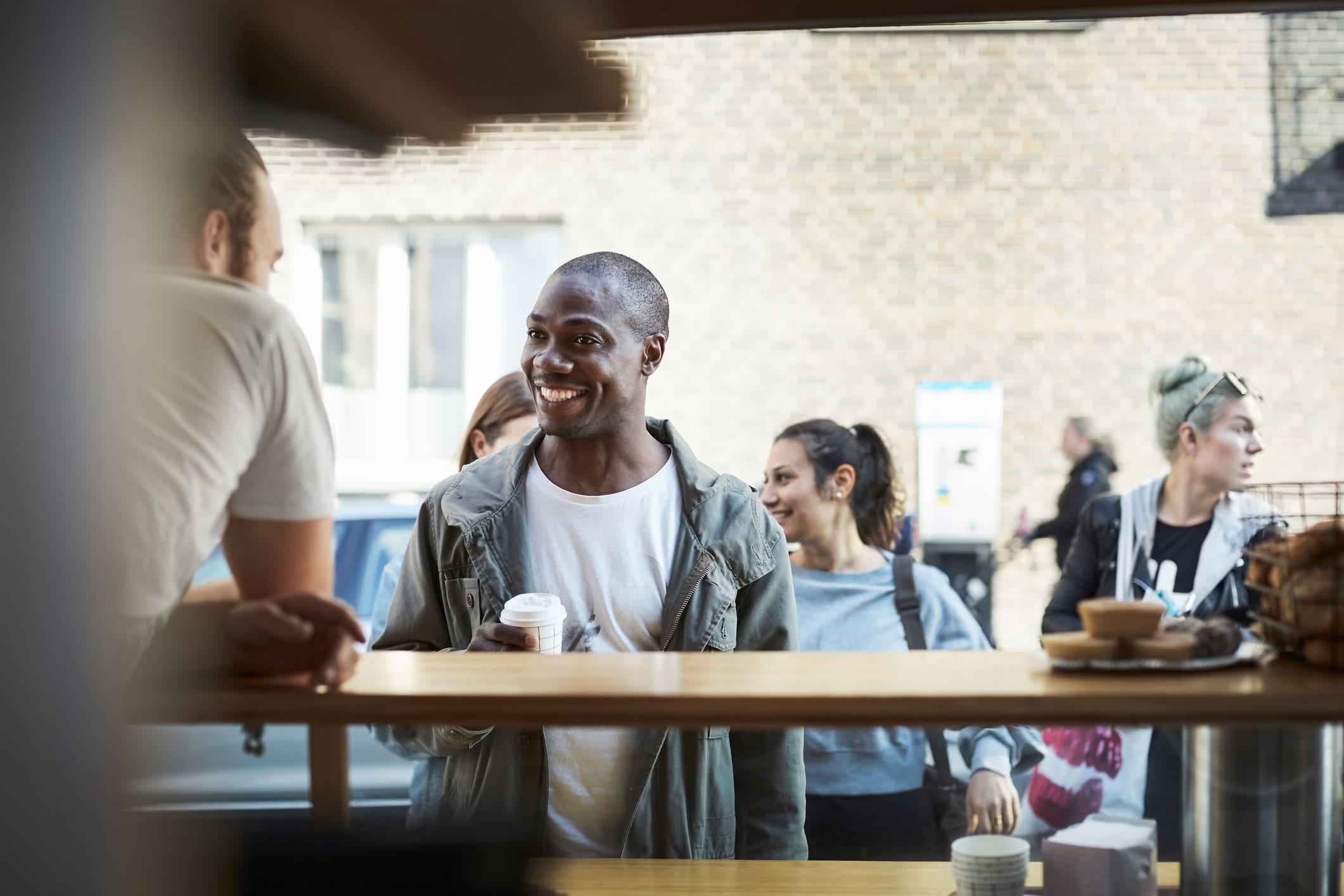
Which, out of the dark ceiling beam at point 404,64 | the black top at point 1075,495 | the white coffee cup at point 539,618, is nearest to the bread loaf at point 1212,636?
the white coffee cup at point 539,618

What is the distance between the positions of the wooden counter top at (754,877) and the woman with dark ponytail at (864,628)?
323 millimetres

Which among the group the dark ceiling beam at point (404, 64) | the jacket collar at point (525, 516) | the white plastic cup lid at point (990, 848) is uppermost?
the dark ceiling beam at point (404, 64)

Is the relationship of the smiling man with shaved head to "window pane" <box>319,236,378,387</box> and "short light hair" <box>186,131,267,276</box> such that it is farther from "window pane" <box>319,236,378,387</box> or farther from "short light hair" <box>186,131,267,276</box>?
"short light hair" <box>186,131,267,276</box>

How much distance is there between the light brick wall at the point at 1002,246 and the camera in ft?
24.3

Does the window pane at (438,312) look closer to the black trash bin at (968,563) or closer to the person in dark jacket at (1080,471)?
the black trash bin at (968,563)

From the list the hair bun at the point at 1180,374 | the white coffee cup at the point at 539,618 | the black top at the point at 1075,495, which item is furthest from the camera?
the black top at the point at 1075,495

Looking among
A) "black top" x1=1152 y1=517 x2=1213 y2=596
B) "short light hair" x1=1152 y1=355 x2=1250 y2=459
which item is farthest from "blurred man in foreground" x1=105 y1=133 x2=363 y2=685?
"short light hair" x1=1152 y1=355 x2=1250 y2=459

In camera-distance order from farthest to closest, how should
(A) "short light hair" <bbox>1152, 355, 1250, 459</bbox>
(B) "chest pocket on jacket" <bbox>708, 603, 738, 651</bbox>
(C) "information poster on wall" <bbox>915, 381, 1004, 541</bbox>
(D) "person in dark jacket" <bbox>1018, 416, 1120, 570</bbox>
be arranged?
1. (C) "information poster on wall" <bbox>915, 381, 1004, 541</bbox>
2. (D) "person in dark jacket" <bbox>1018, 416, 1120, 570</bbox>
3. (A) "short light hair" <bbox>1152, 355, 1250, 459</bbox>
4. (B) "chest pocket on jacket" <bbox>708, 603, 738, 651</bbox>

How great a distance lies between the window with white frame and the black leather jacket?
54.1 inches

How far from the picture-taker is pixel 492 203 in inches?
81.2

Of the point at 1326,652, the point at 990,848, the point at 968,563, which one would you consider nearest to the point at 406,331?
the point at 990,848

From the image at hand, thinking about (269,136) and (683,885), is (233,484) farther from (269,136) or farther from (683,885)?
(683,885)

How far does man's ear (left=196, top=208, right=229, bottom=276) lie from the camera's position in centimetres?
123

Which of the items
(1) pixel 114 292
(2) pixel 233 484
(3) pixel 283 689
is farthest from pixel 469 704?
(1) pixel 114 292
